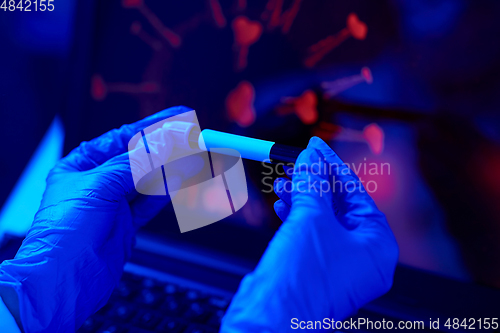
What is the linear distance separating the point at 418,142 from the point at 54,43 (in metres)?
0.76

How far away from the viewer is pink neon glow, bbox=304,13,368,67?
619 mm

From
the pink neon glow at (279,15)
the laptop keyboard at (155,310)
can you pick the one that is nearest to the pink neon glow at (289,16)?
the pink neon glow at (279,15)

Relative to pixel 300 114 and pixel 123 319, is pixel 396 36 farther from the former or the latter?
pixel 123 319

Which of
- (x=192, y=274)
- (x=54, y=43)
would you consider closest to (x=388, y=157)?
(x=192, y=274)

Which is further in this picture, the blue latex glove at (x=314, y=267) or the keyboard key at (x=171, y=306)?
the keyboard key at (x=171, y=306)

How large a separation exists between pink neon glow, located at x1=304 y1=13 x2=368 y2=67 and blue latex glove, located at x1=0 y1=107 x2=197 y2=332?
28cm

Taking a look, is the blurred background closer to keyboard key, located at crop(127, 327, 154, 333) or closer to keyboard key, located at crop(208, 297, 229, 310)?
keyboard key, located at crop(208, 297, 229, 310)

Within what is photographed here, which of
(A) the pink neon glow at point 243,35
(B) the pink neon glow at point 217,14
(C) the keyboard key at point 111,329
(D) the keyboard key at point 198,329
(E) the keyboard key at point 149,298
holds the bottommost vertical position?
(C) the keyboard key at point 111,329

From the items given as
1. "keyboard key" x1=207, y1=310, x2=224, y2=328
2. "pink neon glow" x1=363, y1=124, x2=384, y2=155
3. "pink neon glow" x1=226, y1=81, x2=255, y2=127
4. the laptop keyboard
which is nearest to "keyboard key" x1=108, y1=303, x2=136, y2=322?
the laptop keyboard

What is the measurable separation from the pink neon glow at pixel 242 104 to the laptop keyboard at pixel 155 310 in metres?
0.34

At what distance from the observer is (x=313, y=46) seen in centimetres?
65

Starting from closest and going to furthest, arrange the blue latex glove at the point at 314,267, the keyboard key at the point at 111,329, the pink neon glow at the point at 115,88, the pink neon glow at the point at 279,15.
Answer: the blue latex glove at the point at 314,267 < the keyboard key at the point at 111,329 < the pink neon glow at the point at 279,15 < the pink neon glow at the point at 115,88

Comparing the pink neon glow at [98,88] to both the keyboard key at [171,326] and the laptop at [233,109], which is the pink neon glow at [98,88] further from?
the keyboard key at [171,326]

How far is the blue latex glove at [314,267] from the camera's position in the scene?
1.37 ft
